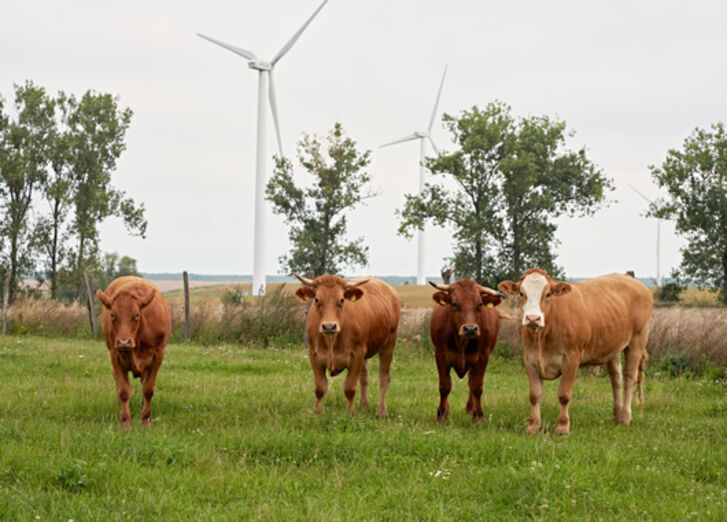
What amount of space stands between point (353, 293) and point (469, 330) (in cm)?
164

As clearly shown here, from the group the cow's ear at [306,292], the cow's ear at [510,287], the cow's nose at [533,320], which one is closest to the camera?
the cow's nose at [533,320]

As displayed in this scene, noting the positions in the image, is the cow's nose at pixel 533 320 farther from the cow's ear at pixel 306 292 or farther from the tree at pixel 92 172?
the tree at pixel 92 172

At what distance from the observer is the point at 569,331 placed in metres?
8.94

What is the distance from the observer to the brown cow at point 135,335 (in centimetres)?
891

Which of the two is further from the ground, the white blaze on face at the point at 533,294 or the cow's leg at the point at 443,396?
the white blaze on face at the point at 533,294

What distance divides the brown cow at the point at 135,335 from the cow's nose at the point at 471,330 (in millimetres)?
4035

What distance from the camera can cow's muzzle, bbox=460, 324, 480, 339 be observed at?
29.9ft

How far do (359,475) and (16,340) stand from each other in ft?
52.6

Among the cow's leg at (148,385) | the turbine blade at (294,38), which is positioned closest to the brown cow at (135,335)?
the cow's leg at (148,385)

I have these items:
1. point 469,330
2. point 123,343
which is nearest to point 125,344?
point 123,343

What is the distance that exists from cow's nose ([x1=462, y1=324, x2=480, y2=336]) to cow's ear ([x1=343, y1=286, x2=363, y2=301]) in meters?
1.48

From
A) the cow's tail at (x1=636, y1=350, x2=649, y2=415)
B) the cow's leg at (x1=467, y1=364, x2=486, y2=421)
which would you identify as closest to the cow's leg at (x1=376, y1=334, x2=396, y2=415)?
the cow's leg at (x1=467, y1=364, x2=486, y2=421)

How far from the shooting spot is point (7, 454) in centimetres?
683

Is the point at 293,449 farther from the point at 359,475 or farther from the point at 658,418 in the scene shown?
the point at 658,418
